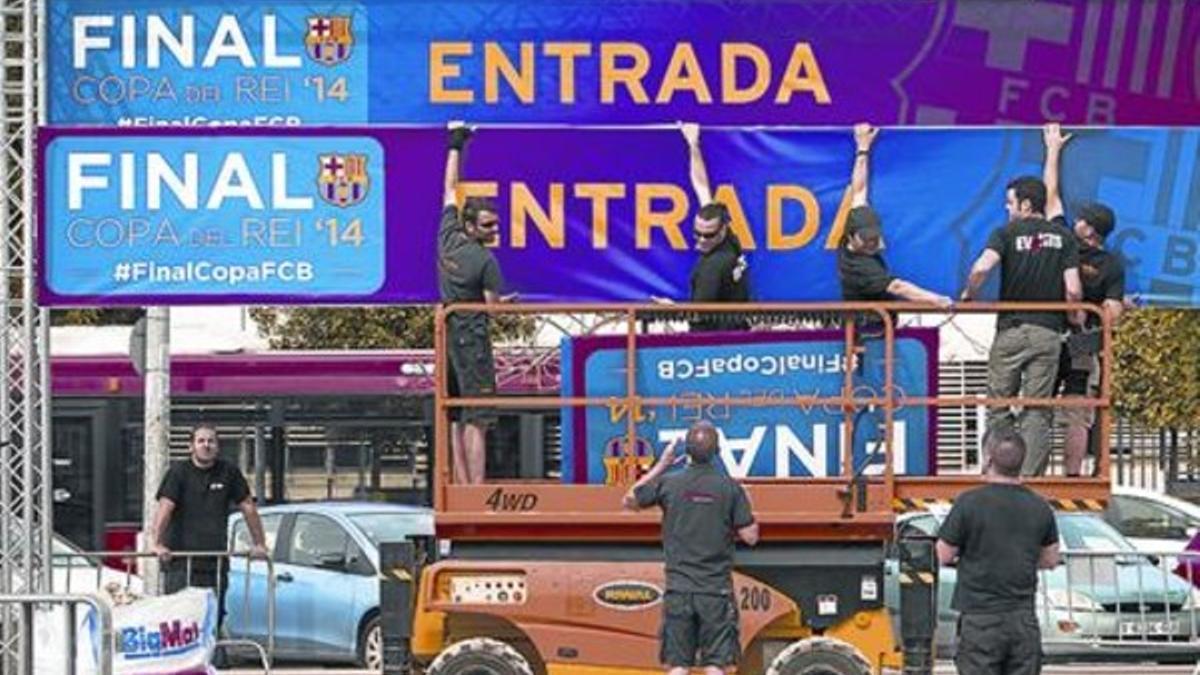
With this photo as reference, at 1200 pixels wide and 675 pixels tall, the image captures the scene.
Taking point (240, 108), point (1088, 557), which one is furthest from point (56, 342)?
point (1088, 557)

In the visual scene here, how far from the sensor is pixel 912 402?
14977 mm

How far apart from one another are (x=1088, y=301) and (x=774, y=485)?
208cm

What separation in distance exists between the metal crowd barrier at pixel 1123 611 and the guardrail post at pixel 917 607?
11.0 ft

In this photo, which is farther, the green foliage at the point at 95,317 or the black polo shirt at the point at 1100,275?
the green foliage at the point at 95,317

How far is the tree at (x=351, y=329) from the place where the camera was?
3906 cm

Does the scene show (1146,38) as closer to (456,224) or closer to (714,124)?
(714,124)

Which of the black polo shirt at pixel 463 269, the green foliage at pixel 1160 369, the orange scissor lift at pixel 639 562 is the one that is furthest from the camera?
the green foliage at pixel 1160 369

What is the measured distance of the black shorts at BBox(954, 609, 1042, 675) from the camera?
13.5 m

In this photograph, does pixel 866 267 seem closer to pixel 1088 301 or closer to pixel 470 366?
pixel 1088 301

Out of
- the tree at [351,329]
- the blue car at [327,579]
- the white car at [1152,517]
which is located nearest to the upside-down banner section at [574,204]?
the blue car at [327,579]

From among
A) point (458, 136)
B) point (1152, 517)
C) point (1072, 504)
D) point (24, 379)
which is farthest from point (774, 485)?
point (1152, 517)

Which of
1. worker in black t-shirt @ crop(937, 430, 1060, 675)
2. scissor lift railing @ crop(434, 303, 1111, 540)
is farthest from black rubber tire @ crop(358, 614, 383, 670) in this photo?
worker in black t-shirt @ crop(937, 430, 1060, 675)

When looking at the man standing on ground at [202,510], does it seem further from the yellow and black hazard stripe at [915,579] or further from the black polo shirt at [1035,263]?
the black polo shirt at [1035,263]

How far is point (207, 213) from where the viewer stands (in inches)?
662
